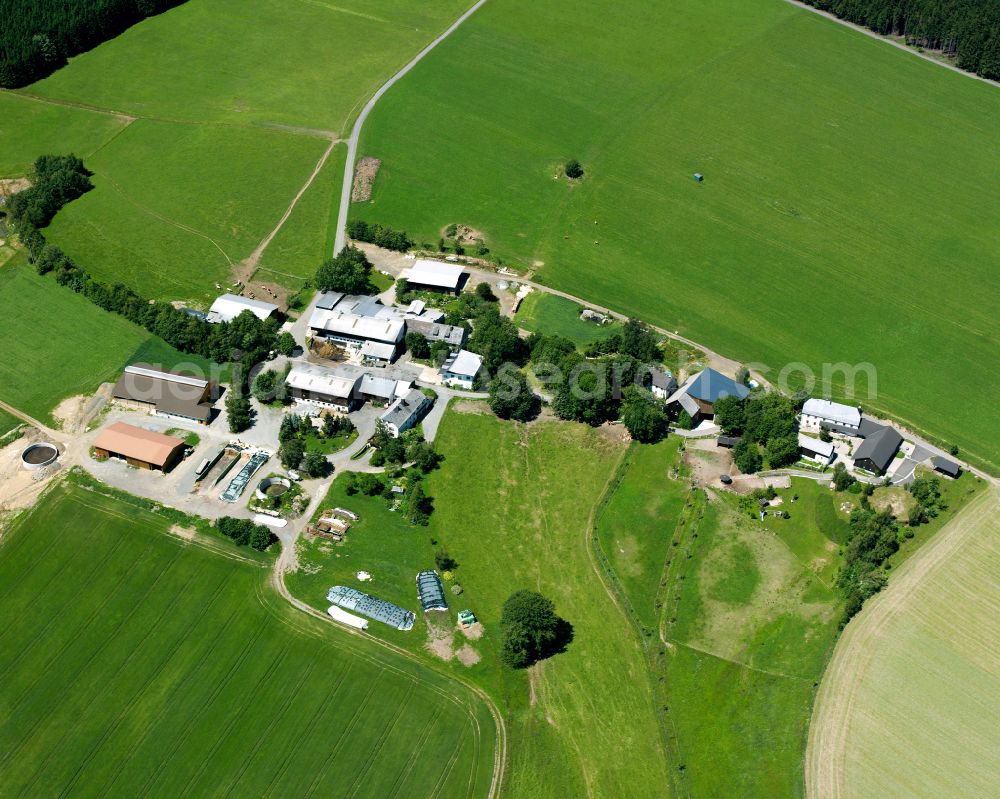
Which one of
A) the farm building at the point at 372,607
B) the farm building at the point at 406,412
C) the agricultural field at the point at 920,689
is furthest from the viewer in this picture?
the farm building at the point at 406,412

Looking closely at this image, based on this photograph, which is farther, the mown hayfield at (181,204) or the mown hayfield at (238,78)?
the mown hayfield at (238,78)

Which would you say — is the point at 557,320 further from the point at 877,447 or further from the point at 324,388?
the point at 877,447

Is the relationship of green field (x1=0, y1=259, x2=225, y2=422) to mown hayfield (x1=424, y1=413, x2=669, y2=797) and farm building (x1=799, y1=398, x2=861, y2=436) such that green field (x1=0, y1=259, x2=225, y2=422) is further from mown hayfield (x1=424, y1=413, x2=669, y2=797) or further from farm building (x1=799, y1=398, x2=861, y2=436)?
farm building (x1=799, y1=398, x2=861, y2=436)

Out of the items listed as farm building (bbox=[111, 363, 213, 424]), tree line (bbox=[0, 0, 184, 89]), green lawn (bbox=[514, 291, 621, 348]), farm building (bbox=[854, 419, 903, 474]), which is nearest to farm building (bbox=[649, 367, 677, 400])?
green lawn (bbox=[514, 291, 621, 348])

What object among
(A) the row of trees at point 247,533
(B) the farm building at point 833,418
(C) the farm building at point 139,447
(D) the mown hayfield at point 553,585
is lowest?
(C) the farm building at point 139,447

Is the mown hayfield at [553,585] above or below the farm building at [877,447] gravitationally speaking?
below

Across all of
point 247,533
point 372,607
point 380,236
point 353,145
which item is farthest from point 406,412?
point 353,145

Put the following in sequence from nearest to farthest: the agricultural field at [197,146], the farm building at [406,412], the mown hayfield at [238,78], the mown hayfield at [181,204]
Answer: the farm building at [406,412]
the mown hayfield at [181,204]
the agricultural field at [197,146]
the mown hayfield at [238,78]

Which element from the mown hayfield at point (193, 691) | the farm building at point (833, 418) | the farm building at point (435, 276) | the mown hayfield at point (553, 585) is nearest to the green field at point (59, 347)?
the mown hayfield at point (193, 691)

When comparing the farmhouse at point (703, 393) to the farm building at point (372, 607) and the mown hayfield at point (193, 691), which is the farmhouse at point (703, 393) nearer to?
the farm building at point (372, 607)
